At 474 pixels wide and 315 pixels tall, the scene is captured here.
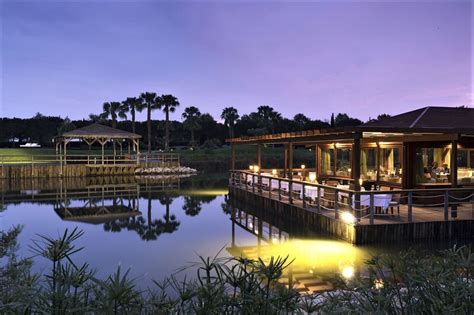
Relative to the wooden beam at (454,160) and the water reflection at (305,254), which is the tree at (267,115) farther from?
the water reflection at (305,254)

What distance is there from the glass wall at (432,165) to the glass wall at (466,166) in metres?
0.82

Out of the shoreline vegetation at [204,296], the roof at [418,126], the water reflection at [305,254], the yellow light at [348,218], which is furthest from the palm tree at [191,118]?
the shoreline vegetation at [204,296]

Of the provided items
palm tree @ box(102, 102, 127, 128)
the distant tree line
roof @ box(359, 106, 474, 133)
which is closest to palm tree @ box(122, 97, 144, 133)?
the distant tree line

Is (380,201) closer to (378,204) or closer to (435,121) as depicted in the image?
(378,204)

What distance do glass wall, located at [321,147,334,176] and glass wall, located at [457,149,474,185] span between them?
551 cm

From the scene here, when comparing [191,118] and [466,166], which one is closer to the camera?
[466,166]

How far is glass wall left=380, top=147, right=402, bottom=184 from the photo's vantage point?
14656 millimetres

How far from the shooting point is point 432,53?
850 inches

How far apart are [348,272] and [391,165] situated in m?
9.00

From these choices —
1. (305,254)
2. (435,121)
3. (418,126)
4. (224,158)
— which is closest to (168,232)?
(305,254)

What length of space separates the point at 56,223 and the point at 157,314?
509 inches

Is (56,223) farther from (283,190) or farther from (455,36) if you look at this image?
(455,36)

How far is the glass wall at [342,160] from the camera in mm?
18469

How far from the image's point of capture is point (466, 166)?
15773 millimetres
